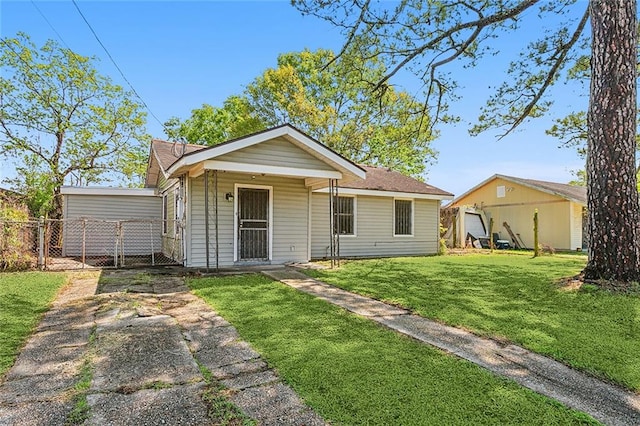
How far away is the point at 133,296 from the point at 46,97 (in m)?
18.4

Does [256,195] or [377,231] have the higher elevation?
[256,195]

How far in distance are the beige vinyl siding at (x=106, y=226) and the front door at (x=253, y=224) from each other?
490cm

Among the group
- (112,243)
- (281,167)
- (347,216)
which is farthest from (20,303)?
(347,216)

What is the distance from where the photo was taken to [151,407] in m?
2.38

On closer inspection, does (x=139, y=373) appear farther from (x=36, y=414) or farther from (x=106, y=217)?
(x=106, y=217)

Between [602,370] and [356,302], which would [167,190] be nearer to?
[356,302]

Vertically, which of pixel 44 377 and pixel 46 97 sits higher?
pixel 46 97

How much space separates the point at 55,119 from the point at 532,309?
22616mm

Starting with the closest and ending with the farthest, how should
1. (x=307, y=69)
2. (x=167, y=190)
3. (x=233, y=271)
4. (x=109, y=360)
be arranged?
1. (x=109, y=360)
2. (x=233, y=271)
3. (x=167, y=190)
4. (x=307, y=69)

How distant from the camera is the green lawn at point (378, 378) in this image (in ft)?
7.38

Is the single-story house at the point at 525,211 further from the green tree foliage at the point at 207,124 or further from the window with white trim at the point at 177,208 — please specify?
the green tree foliage at the point at 207,124

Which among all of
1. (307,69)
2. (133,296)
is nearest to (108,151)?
(307,69)

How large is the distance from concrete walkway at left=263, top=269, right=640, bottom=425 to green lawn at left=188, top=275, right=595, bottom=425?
0.17 metres

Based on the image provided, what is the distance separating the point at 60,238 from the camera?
1250cm
